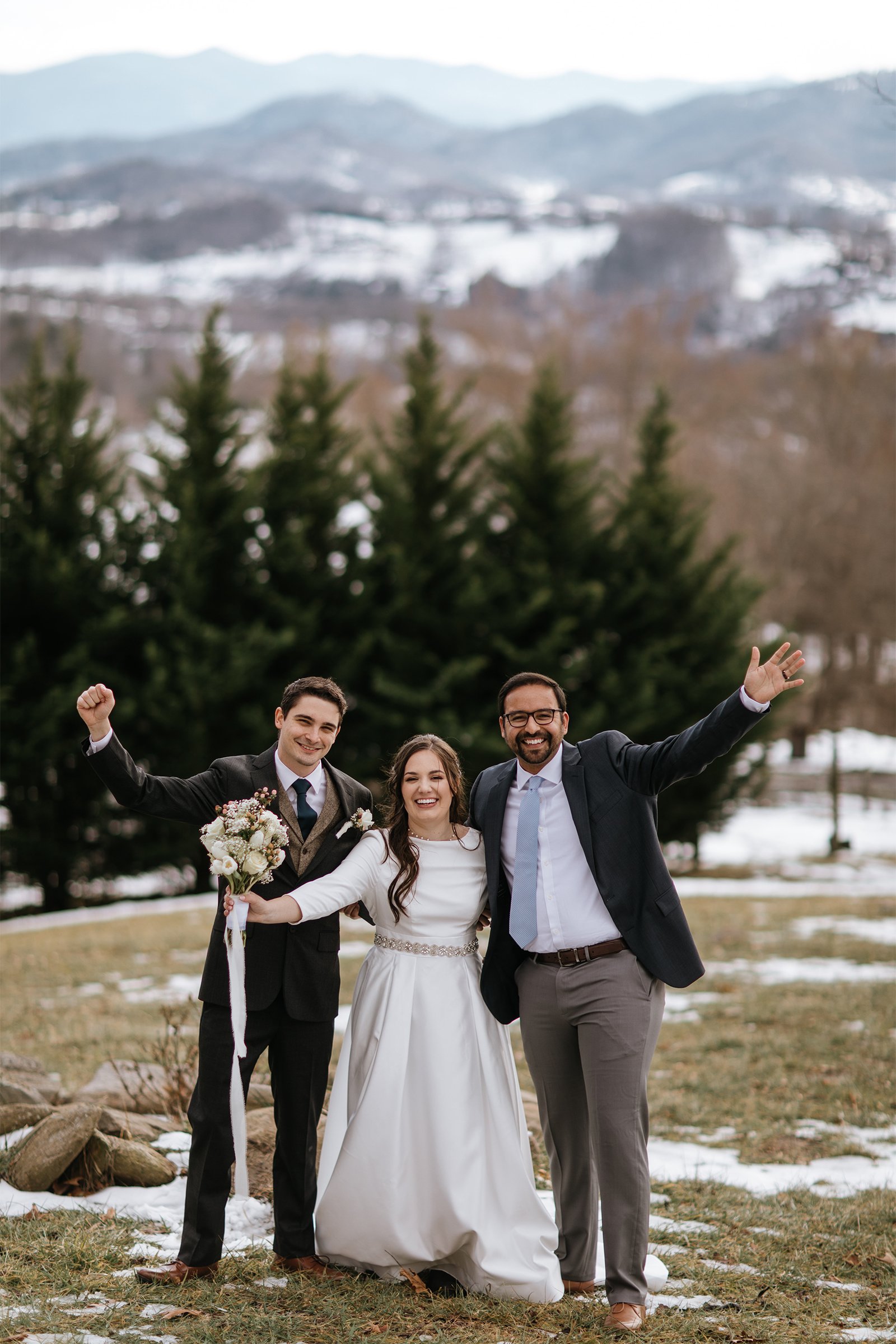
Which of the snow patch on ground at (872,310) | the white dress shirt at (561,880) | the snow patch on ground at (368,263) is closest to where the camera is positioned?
the white dress shirt at (561,880)

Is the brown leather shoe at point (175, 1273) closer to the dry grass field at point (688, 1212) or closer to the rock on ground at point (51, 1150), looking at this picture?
the dry grass field at point (688, 1212)

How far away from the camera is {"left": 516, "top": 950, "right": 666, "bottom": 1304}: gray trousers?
14.3 feet

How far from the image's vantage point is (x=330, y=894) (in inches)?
178

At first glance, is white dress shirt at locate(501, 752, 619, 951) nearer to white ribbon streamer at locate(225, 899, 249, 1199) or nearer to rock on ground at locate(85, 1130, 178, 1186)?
white ribbon streamer at locate(225, 899, 249, 1199)

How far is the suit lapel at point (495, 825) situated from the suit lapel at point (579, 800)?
8.1 inches

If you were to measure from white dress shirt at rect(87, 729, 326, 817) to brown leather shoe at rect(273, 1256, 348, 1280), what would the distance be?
1.58 metres

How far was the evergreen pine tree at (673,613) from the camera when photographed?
23.0m

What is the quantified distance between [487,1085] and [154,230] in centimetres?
18328

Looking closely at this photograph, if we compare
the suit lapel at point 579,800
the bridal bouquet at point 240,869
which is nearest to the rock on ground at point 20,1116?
the bridal bouquet at point 240,869

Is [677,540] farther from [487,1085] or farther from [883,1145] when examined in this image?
[487,1085]

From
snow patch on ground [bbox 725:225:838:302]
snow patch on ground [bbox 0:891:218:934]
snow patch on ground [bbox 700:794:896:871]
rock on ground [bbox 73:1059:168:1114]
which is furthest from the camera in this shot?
snow patch on ground [bbox 725:225:838:302]

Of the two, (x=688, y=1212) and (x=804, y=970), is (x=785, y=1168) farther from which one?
→ (x=804, y=970)

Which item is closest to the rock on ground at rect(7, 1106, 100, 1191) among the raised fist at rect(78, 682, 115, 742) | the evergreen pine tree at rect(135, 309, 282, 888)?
the raised fist at rect(78, 682, 115, 742)

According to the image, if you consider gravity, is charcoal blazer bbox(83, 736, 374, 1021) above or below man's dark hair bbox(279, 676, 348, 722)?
below
